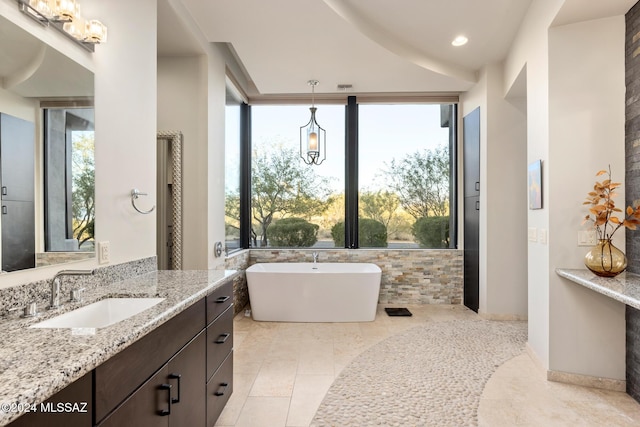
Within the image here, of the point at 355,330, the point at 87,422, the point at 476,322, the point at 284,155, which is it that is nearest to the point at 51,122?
the point at 87,422

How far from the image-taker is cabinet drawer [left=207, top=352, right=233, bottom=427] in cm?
→ 181

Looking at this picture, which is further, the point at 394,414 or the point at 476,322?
the point at 476,322

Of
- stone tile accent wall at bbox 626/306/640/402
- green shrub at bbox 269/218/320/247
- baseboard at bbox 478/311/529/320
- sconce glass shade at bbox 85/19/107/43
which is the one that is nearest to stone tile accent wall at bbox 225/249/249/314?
green shrub at bbox 269/218/320/247

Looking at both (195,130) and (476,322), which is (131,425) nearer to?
(195,130)

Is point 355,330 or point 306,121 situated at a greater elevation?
point 306,121

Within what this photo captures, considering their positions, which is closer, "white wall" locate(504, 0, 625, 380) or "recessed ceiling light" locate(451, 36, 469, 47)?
"white wall" locate(504, 0, 625, 380)

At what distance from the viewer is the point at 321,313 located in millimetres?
3918

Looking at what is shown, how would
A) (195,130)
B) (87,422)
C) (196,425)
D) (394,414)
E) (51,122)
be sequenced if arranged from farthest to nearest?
(195,130) → (394,414) → (196,425) → (51,122) → (87,422)

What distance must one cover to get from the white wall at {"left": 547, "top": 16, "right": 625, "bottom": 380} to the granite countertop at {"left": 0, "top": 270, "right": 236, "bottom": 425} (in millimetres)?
2478

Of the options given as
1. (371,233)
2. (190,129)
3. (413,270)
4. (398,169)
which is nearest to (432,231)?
(413,270)

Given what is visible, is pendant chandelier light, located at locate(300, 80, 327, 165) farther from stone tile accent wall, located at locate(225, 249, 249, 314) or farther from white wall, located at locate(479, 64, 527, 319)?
Result: white wall, located at locate(479, 64, 527, 319)

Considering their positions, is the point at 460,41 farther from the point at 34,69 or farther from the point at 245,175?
the point at 34,69

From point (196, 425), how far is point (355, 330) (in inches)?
88.4

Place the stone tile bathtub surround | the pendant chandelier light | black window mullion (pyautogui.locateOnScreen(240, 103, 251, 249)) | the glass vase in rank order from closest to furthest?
the stone tile bathtub surround → the glass vase → the pendant chandelier light → black window mullion (pyautogui.locateOnScreen(240, 103, 251, 249))
